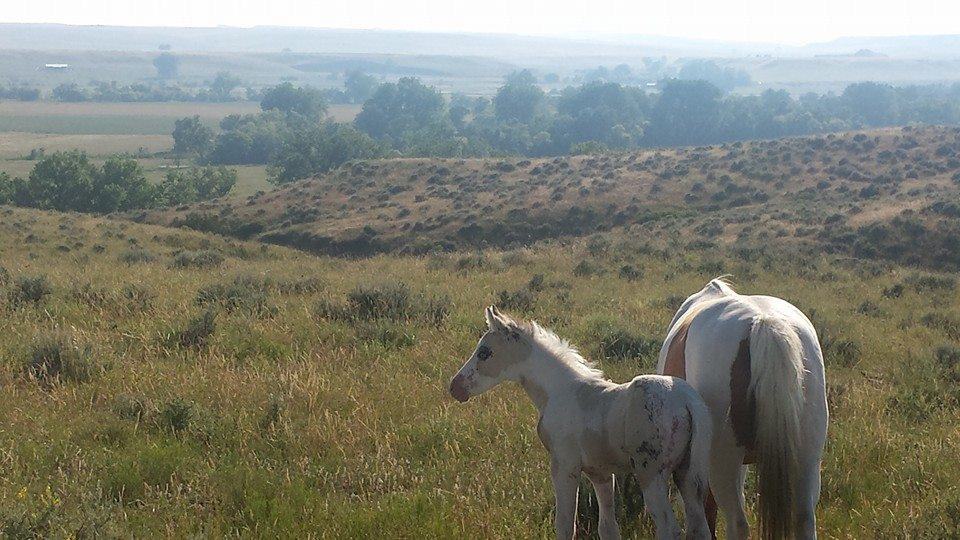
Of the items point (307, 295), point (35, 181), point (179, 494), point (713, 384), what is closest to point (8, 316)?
point (307, 295)

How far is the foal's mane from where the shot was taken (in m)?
4.80

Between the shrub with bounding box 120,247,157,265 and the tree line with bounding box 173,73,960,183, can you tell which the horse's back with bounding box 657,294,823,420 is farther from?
the tree line with bounding box 173,73,960,183

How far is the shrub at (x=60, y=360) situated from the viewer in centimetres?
827

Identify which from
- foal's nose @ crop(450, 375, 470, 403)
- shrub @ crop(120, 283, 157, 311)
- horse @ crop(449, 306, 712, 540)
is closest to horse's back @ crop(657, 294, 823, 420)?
horse @ crop(449, 306, 712, 540)

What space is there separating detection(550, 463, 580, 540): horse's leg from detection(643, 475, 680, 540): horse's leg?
481 mm

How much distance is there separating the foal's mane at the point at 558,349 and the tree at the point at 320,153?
86.5 m

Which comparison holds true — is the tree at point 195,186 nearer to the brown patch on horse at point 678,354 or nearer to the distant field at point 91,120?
the brown patch on horse at point 678,354

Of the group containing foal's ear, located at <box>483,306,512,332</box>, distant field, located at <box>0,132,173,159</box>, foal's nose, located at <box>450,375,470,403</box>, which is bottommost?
distant field, located at <box>0,132,173,159</box>

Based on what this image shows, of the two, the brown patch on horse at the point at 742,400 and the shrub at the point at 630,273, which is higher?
the brown patch on horse at the point at 742,400

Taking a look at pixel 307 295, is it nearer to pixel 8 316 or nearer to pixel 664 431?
pixel 8 316

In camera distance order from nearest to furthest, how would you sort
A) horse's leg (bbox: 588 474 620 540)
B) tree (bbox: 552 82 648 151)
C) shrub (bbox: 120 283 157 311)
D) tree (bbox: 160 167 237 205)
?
1. horse's leg (bbox: 588 474 620 540)
2. shrub (bbox: 120 283 157 311)
3. tree (bbox: 160 167 237 205)
4. tree (bbox: 552 82 648 151)

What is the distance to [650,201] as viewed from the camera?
52.7m

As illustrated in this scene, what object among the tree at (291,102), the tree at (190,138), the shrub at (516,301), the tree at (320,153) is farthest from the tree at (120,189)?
the tree at (291,102)

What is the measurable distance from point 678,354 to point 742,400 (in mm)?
903
